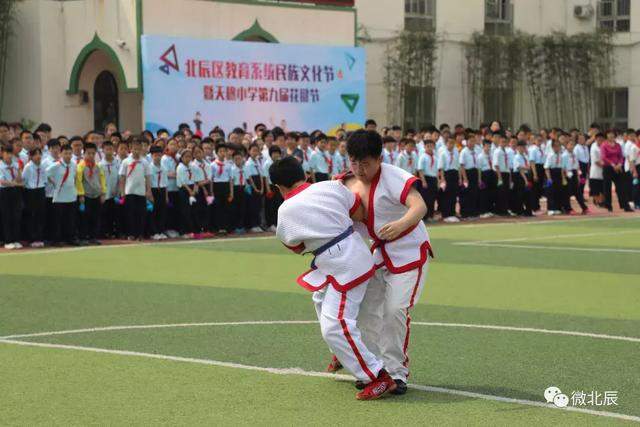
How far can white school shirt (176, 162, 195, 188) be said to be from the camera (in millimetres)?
20250

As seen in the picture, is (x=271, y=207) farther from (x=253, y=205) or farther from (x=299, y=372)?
(x=299, y=372)

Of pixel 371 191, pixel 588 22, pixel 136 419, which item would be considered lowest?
pixel 136 419

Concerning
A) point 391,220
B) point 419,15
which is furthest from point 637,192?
point 391,220

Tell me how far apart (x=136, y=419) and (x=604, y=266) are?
9.19 m

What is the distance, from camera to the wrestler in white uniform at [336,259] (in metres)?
7.26

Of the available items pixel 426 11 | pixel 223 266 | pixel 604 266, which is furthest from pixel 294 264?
pixel 426 11

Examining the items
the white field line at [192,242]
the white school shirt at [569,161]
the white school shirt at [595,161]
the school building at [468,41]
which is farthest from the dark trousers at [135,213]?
the school building at [468,41]

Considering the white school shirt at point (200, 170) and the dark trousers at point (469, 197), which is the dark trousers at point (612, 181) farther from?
the white school shirt at point (200, 170)

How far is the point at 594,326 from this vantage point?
33.3 ft

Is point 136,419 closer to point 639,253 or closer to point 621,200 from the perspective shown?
point 639,253

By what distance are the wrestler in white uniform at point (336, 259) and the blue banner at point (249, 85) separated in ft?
61.7

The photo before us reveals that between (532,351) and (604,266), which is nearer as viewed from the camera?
(532,351)

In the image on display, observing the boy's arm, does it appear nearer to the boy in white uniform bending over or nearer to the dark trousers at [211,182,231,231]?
the boy in white uniform bending over

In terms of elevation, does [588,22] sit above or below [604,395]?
above
